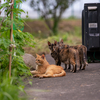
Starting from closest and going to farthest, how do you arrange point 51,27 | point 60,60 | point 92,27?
point 60,60
point 92,27
point 51,27

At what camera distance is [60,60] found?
6.36 meters

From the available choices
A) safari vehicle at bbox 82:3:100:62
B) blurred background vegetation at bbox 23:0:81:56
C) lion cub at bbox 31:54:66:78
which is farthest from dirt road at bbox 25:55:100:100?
blurred background vegetation at bbox 23:0:81:56

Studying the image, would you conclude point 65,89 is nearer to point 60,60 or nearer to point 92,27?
point 60,60

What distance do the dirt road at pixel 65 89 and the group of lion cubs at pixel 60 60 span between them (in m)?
0.32

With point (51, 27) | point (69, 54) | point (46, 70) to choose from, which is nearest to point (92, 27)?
point (69, 54)

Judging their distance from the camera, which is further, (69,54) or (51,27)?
(51,27)

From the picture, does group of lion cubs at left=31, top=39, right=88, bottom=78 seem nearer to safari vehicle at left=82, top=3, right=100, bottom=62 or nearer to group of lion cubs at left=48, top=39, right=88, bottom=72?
group of lion cubs at left=48, top=39, right=88, bottom=72

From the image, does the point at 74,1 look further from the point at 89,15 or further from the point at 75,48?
the point at 75,48

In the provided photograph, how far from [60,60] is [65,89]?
88.1 inches

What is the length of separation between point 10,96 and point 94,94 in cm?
178

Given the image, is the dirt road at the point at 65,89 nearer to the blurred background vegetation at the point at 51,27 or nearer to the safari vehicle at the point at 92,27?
the safari vehicle at the point at 92,27

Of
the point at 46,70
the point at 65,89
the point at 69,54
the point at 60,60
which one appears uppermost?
Answer: the point at 69,54

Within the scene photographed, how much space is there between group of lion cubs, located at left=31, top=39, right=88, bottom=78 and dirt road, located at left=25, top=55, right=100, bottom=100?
0.32 m

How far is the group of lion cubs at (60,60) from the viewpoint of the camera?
215 inches
